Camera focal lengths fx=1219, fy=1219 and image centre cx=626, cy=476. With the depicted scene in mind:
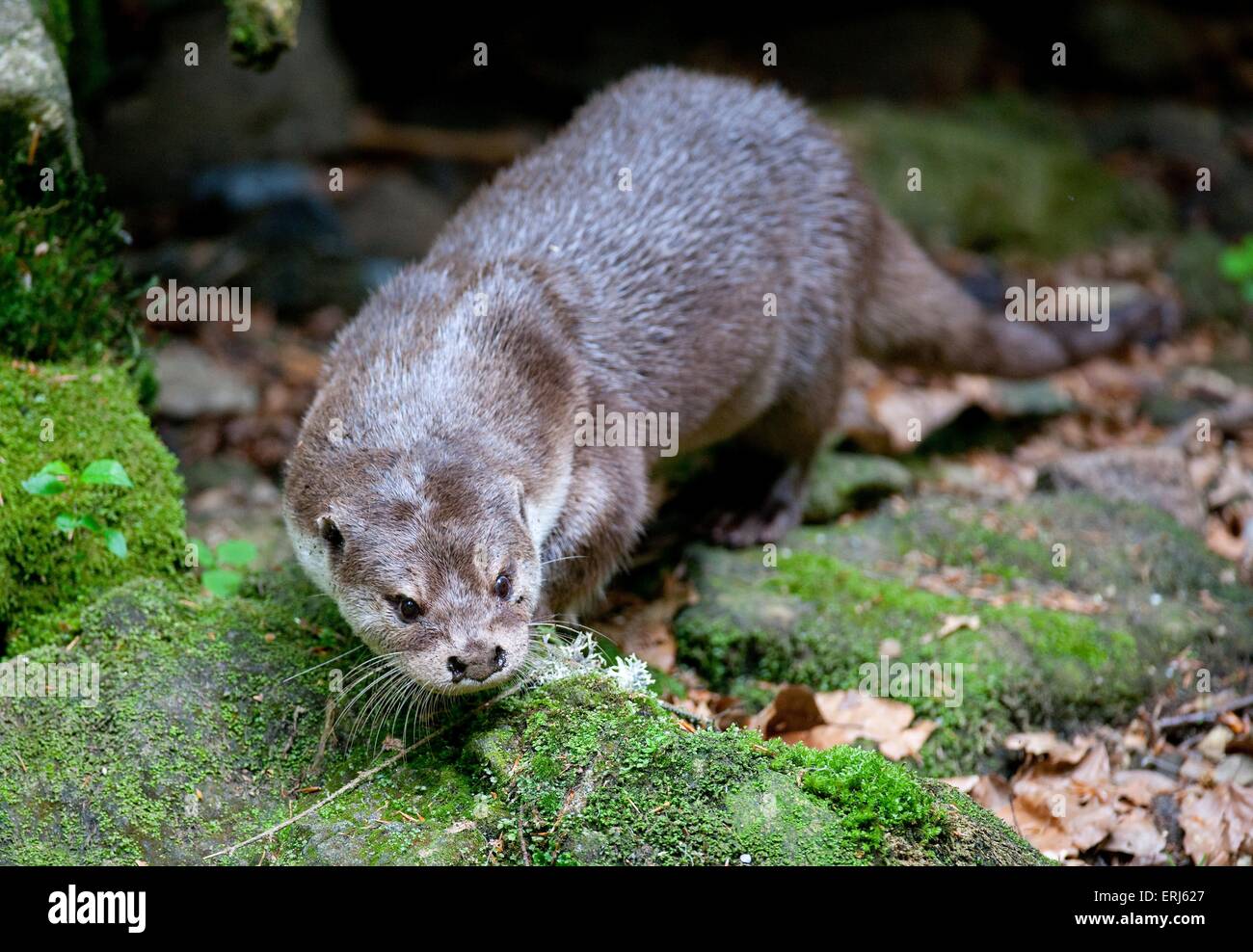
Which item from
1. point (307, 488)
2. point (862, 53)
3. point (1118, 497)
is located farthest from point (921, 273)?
point (862, 53)

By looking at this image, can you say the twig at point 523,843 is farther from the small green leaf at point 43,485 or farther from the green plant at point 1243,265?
the green plant at point 1243,265

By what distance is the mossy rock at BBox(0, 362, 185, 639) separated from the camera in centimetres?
327

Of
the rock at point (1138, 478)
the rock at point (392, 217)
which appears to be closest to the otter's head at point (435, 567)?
the rock at point (1138, 478)

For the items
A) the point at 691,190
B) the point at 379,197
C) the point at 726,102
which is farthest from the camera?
the point at 379,197

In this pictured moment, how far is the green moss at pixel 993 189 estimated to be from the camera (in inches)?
325

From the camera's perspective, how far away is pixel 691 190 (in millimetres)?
4180

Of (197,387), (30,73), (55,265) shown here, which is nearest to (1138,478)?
(55,265)

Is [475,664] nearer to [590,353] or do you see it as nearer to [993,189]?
[590,353]

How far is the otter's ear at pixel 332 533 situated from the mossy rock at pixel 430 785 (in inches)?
16.1

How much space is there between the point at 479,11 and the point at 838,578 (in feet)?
20.9

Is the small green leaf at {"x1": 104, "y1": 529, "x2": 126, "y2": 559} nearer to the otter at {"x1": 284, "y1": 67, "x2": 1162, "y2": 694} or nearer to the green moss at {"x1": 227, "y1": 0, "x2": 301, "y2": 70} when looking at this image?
the otter at {"x1": 284, "y1": 67, "x2": 1162, "y2": 694}

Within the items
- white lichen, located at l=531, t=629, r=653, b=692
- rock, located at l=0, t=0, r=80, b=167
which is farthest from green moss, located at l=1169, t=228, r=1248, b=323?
rock, located at l=0, t=0, r=80, b=167

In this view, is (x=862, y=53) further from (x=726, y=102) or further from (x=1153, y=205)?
(x=726, y=102)

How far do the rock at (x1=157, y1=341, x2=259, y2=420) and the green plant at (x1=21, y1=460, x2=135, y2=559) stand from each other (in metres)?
2.55
